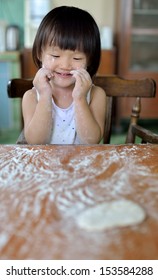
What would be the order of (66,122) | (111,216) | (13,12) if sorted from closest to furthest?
1. (111,216)
2. (66,122)
3. (13,12)

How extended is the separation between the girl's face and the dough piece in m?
0.63

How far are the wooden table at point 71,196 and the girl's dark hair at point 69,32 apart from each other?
16.3 inches

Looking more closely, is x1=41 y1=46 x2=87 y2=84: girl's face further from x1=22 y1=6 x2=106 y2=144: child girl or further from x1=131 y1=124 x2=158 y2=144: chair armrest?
x1=131 y1=124 x2=158 y2=144: chair armrest

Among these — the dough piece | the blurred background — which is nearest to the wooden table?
the dough piece

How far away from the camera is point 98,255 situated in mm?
385

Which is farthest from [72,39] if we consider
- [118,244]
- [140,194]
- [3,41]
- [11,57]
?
[3,41]

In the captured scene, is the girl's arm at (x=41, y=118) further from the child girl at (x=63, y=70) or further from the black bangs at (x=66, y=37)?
the black bangs at (x=66, y=37)

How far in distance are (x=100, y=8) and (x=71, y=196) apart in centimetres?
326

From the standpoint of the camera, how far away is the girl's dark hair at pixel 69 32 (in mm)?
1021

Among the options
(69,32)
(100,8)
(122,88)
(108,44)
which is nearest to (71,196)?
(69,32)

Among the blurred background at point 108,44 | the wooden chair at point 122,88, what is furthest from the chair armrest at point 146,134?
the blurred background at point 108,44

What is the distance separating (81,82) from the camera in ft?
3.44

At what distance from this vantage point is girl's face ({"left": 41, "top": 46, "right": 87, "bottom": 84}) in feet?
3.35

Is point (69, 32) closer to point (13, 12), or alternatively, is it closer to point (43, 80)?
point (43, 80)
